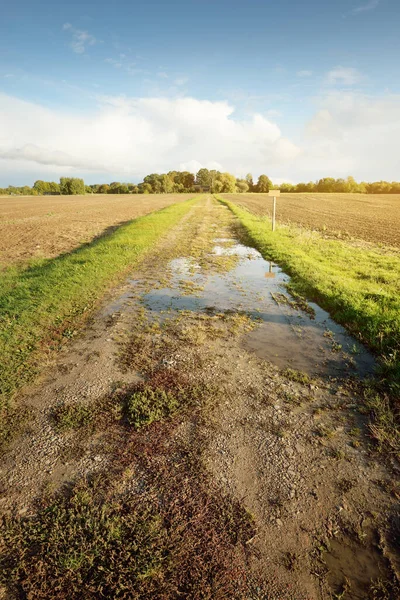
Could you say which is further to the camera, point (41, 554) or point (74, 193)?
point (74, 193)

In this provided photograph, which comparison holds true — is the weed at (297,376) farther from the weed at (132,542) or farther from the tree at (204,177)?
the tree at (204,177)

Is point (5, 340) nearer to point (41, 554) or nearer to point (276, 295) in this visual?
point (41, 554)

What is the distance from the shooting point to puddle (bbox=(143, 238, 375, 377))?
19.4ft

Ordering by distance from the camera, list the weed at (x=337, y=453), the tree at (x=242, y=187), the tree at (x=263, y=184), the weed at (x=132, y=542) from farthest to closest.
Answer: the tree at (x=263, y=184), the tree at (x=242, y=187), the weed at (x=337, y=453), the weed at (x=132, y=542)

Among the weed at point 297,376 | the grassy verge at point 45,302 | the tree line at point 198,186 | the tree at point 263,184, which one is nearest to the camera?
the weed at point 297,376

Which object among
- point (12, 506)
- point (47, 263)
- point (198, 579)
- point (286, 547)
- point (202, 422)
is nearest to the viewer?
point (198, 579)

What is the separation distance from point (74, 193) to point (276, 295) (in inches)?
6239

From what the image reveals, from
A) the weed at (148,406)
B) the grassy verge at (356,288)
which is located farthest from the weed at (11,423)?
the grassy verge at (356,288)

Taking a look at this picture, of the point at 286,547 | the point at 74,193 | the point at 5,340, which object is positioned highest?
the point at 74,193

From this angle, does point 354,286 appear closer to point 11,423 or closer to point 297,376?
point 297,376

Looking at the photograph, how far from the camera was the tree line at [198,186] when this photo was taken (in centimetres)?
13400

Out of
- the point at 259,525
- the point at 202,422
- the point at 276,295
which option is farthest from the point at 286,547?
the point at 276,295

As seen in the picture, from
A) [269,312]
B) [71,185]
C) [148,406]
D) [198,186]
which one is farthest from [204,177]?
[148,406]

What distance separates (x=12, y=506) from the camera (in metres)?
3.08
